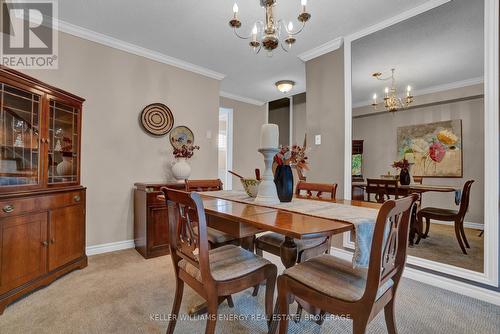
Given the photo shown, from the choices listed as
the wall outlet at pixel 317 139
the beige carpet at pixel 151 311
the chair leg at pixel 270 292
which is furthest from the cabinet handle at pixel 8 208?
the wall outlet at pixel 317 139

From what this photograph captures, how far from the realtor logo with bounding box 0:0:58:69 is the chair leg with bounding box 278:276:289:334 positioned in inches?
117

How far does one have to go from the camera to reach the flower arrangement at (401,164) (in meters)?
2.57

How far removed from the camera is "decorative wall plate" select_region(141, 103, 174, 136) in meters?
3.02

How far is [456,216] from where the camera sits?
2238mm

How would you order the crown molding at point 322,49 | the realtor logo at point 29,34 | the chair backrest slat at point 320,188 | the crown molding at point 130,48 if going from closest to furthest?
the chair backrest slat at point 320,188
the realtor logo at point 29,34
the crown molding at point 130,48
the crown molding at point 322,49

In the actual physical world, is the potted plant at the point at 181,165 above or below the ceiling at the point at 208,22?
below

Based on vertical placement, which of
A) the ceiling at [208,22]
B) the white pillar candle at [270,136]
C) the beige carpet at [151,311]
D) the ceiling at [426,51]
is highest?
the ceiling at [208,22]

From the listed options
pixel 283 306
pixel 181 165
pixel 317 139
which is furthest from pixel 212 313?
pixel 317 139

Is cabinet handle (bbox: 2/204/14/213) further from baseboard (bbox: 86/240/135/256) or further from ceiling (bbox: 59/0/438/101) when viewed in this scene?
ceiling (bbox: 59/0/438/101)

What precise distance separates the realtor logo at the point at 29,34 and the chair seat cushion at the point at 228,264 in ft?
8.37

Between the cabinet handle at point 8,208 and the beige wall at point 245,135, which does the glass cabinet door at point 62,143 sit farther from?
the beige wall at point 245,135

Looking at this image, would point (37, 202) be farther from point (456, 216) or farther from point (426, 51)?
point (426, 51)

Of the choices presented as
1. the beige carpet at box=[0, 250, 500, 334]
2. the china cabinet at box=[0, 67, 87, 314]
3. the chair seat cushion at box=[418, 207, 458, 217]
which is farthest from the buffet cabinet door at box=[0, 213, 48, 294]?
the chair seat cushion at box=[418, 207, 458, 217]

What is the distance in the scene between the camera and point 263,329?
146cm
